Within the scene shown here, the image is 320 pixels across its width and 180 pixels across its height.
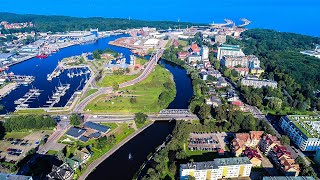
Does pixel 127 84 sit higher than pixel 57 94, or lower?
higher

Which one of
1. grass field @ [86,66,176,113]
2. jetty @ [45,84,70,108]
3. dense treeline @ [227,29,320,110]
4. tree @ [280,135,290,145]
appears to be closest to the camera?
tree @ [280,135,290,145]

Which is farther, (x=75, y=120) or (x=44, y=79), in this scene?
(x=44, y=79)

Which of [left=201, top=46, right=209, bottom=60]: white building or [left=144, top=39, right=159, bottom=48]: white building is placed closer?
[left=201, top=46, right=209, bottom=60]: white building

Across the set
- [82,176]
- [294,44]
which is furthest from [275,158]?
[294,44]

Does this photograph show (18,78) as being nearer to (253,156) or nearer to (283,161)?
(253,156)

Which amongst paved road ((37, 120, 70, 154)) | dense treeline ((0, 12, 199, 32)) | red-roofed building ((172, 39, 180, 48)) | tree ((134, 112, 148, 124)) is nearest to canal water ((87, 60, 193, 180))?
tree ((134, 112, 148, 124))

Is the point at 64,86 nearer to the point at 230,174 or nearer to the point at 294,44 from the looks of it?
the point at 230,174

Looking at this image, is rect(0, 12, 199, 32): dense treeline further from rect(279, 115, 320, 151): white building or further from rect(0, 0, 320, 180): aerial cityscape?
rect(279, 115, 320, 151): white building

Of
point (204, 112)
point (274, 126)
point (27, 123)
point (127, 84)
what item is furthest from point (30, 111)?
point (274, 126)

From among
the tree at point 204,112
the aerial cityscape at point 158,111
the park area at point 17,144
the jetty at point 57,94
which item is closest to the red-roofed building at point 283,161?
the aerial cityscape at point 158,111
